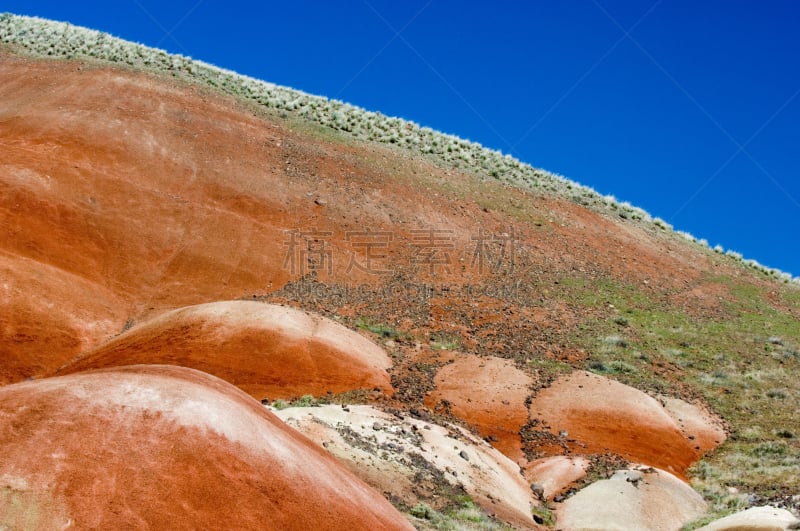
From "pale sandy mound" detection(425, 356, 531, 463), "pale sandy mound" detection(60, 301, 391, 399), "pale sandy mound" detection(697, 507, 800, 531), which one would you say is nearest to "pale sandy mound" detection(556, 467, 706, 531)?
"pale sandy mound" detection(697, 507, 800, 531)

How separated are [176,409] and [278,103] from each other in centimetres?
3248

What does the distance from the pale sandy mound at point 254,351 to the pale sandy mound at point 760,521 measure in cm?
899

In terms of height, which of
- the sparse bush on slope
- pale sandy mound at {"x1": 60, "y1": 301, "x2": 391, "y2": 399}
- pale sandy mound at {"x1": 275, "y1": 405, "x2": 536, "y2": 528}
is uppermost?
the sparse bush on slope

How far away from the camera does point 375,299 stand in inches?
992

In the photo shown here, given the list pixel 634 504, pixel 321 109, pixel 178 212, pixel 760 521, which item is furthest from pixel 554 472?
pixel 321 109

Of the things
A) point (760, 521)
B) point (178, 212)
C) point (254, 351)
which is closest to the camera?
point (760, 521)

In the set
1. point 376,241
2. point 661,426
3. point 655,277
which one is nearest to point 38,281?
point 376,241

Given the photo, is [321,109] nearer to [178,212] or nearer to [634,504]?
[178,212]

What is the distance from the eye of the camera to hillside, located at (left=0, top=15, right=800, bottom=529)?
48.9 ft

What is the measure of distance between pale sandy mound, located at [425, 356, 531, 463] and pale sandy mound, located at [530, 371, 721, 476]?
0.61m

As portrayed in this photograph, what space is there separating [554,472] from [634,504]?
2.15 meters

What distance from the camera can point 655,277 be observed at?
3178 cm

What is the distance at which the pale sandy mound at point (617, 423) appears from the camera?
58.2ft

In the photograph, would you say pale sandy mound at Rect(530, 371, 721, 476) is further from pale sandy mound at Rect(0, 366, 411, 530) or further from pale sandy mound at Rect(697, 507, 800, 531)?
pale sandy mound at Rect(0, 366, 411, 530)
